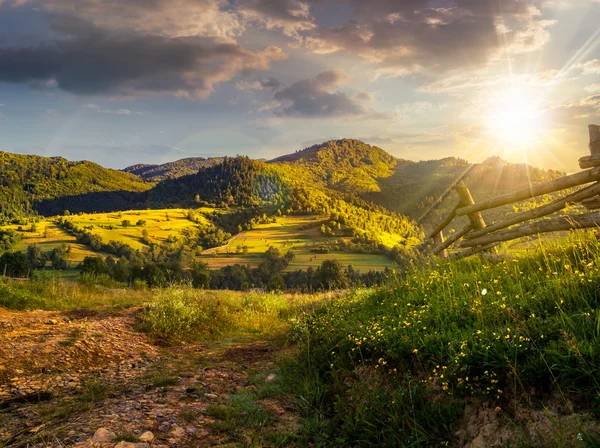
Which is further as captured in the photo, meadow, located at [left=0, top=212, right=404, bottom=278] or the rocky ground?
meadow, located at [left=0, top=212, right=404, bottom=278]

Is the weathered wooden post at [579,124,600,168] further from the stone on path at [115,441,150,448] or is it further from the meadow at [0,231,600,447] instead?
the stone on path at [115,441,150,448]

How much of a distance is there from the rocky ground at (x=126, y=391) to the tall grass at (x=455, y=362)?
680mm

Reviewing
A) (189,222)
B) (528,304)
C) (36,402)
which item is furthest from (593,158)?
(189,222)

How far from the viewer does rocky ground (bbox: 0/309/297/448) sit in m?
3.34

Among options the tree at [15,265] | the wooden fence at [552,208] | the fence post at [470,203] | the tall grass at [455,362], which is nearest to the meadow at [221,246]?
the tree at [15,265]

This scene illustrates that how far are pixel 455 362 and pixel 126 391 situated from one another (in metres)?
4.30

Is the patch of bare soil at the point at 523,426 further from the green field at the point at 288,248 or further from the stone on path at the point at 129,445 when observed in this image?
the green field at the point at 288,248

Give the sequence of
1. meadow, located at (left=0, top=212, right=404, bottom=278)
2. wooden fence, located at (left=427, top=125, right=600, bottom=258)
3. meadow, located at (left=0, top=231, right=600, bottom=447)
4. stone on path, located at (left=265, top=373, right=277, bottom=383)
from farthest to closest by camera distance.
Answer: meadow, located at (left=0, top=212, right=404, bottom=278), wooden fence, located at (left=427, top=125, right=600, bottom=258), stone on path, located at (left=265, top=373, right=277, bottom=383), meadow, located at (left=0, top=231, right=600, bottom=447)

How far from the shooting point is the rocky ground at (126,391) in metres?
3.34

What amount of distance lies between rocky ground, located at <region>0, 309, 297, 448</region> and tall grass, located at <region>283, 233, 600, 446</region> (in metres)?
0.68

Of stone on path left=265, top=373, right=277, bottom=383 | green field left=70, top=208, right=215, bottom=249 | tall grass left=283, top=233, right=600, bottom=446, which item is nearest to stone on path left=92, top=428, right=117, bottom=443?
tall grass left=283, top=233, right=600, bottom=446

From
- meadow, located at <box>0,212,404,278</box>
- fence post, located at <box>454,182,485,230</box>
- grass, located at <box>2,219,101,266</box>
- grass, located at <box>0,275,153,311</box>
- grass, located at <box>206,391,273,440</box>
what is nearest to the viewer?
grass, located at <box>206,391,273,440</box>

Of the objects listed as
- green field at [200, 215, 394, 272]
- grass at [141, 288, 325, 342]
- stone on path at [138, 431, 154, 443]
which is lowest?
green field at [200, 215, 394, 272]

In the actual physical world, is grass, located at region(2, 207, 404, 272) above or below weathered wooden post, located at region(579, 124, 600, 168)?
below
